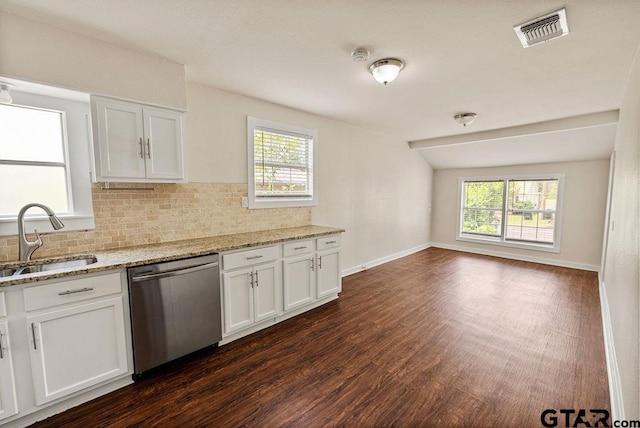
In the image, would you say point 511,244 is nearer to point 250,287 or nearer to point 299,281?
point 299,281

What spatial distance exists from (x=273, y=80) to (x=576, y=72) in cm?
283

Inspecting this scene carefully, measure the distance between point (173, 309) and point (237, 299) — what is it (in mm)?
565

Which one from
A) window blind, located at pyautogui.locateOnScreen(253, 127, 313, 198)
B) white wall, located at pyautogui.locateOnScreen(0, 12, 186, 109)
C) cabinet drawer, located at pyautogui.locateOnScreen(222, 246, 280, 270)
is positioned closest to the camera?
white wall, located at pyautogui.locateOnScreen(0, 12, 186, 109)

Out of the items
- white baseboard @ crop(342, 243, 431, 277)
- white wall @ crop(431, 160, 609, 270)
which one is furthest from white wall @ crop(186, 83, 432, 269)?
white wall @ crop(431, 160, 609, 270)

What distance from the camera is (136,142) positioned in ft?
7.38

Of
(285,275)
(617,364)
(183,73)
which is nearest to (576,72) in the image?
(617,364)

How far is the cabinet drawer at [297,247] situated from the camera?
2.94m

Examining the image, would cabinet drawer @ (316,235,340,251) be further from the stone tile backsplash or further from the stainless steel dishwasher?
the stainless steel dishwasher

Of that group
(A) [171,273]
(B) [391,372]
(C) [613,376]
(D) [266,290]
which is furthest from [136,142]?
(C) [613,376]

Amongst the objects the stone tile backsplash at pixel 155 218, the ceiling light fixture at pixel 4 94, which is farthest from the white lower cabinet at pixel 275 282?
the ceiling light fixture at pixel 4 94

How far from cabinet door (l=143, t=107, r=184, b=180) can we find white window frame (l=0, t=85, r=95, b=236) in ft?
1.47

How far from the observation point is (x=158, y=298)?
2.07 m

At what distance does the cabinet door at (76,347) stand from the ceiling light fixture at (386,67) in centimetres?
269

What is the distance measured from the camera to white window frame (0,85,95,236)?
2074mm
